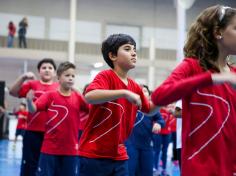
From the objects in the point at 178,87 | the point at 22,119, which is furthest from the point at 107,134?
the point at 22,119

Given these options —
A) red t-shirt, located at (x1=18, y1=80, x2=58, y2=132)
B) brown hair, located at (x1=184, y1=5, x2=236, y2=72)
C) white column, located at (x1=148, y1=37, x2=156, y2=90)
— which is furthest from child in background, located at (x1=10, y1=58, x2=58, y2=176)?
white column, located at (x1=148, y1=37, x2=156, y2=90)

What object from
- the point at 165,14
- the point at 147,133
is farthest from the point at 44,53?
the point at 147,133

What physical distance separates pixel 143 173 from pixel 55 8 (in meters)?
16.3

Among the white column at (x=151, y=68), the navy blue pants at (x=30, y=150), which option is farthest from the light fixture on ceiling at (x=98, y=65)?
the navy blue pants at (x=30, y=150)

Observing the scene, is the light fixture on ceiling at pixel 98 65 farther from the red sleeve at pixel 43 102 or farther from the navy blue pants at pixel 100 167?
the navy blue pants at pixel 100 167

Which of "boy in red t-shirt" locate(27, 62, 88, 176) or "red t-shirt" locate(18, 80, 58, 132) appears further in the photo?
"red t-shirt" locate(18, 80, 58, 132)

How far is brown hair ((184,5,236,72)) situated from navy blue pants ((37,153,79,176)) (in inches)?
96.7

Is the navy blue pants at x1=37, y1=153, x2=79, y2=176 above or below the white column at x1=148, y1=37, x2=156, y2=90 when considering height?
below

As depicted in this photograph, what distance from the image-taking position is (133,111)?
→ 2.83 m

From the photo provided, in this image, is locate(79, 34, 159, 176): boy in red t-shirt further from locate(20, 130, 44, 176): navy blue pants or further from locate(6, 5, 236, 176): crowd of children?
locate(20, 130, 44, 176): navy blue pants

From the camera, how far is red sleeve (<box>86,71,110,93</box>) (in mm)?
2432

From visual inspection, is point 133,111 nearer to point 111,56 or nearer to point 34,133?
point 111,56

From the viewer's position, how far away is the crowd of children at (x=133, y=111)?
1730 mm

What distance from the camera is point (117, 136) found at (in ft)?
8.87
